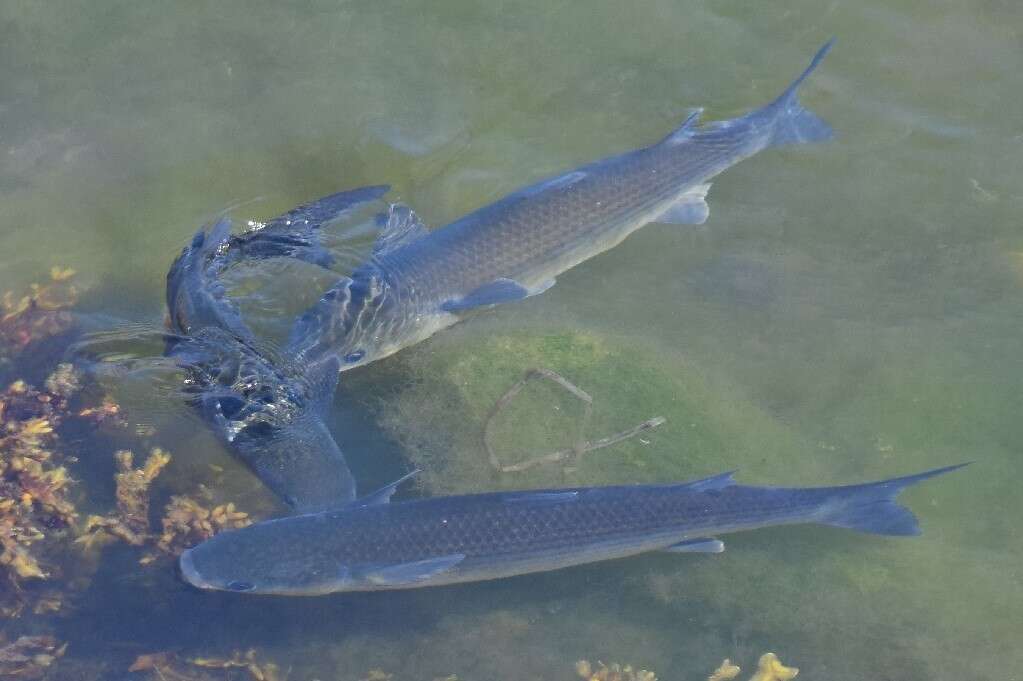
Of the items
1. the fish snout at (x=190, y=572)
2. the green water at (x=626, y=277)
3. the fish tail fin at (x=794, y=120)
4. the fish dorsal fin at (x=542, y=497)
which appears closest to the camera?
the fish snout at (x=190, y=572)

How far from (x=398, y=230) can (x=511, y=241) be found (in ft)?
2.95

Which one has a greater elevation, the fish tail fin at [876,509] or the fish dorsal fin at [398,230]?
the fish dorsal fin at [398,230]

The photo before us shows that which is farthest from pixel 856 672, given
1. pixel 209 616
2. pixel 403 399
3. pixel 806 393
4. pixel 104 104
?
pixel 104 104

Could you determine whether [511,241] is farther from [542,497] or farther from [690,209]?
[542,497]

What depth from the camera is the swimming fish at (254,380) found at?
5805 mm

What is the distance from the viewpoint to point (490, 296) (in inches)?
264

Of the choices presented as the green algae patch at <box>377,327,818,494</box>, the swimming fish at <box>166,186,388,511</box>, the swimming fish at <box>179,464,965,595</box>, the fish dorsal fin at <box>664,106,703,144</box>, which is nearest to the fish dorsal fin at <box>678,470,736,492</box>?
the swimming fish at <box>179,464,965,595</box>

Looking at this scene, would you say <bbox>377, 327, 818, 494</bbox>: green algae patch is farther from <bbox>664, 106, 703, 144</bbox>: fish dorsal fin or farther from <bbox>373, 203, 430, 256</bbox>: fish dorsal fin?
<bbox>664, 106, 703, 144</bbox>: fish dorsal fin

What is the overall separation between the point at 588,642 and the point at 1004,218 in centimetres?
474

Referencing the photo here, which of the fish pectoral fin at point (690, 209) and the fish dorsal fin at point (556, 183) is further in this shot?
the fish pectoral fin at point (690, 209)

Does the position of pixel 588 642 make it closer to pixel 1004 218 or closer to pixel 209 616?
pixel 209 616

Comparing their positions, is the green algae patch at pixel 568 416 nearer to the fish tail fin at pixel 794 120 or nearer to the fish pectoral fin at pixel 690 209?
the fish pectoral fin at pixel 690 209

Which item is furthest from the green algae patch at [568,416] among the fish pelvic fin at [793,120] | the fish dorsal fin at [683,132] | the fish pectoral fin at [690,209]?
the fish pelvic fin at [793,120]

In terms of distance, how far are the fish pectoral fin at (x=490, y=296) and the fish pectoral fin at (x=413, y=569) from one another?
1.95 metres
